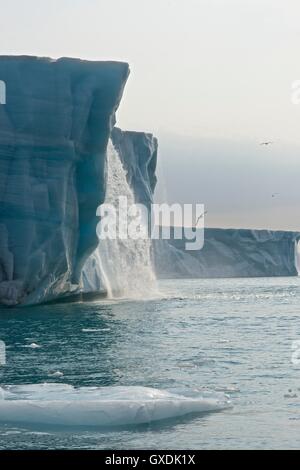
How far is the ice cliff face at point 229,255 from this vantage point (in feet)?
282

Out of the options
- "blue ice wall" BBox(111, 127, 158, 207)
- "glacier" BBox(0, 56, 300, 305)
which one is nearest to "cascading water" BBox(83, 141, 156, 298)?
"glacier" BBox(0, 56, 300, 305)

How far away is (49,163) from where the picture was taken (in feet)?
113

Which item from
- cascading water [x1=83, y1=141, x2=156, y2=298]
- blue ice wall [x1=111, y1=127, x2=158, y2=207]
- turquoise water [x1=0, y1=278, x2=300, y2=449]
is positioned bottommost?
turquoise water [x1=0, y1=278, x2=300, y2=449]

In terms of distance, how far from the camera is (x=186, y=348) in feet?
68.2

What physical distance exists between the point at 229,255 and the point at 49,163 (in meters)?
54.5

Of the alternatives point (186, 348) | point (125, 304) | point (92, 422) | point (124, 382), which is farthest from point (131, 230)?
point (92, 422)

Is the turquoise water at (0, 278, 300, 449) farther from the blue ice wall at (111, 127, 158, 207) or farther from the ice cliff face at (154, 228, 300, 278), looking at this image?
the ice cliff face at (154, 228, 300, 278)

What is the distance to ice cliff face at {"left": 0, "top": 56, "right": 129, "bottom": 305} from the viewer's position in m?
33.3

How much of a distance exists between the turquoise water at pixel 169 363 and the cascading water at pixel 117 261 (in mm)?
5131

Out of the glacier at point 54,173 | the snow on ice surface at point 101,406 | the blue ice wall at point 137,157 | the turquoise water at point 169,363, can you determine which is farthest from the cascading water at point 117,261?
the snow on ice surface at point 101,406

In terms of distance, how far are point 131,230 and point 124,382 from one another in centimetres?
2926

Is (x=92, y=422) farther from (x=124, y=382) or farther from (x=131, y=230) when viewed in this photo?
(x=131, y=230)

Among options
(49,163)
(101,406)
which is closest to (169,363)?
(101,406)

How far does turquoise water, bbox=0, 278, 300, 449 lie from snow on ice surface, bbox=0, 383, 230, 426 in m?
0.15
